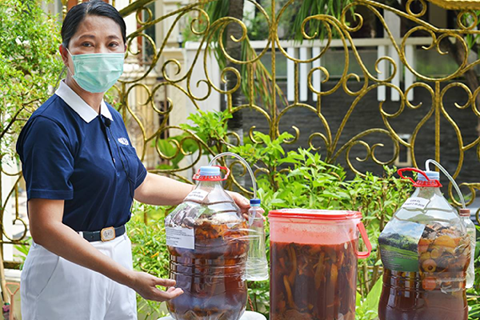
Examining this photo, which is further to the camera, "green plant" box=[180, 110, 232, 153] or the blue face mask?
"green plant" box=[180, 110, 232, 153]

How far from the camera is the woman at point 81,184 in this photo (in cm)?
151

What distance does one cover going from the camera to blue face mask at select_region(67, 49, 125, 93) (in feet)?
5.41

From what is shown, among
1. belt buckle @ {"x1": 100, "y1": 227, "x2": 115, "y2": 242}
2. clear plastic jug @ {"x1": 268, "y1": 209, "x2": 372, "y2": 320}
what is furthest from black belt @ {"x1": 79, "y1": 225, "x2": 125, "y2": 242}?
clear plastic jug @ {"x1": 268, "y1": 209, "x2": 372, "y2": 320}

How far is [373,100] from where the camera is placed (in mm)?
8805

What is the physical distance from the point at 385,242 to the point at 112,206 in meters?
0.76

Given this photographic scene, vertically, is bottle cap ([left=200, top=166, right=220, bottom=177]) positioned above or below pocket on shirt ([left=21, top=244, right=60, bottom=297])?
above

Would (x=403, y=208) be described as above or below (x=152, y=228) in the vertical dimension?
above

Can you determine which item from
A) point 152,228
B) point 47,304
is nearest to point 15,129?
point 152,228

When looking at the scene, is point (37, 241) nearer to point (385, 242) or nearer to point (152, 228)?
point (385, 242)

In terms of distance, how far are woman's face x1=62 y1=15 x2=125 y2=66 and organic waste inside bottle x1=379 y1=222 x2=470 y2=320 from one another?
1.00 meters

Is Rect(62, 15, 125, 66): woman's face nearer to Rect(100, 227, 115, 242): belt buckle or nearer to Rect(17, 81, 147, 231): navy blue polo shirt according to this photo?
Rect(17, 81, 147, 231): navy blue polo shirt

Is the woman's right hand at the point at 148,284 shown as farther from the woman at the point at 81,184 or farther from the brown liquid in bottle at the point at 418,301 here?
the brown liquid in bottle at the point at 418,301

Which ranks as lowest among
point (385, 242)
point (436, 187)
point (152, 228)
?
point (152, 228)

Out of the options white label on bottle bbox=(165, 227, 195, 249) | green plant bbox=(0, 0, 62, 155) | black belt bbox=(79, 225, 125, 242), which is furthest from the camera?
green plant bbox=(0, 0, 62, 155)
